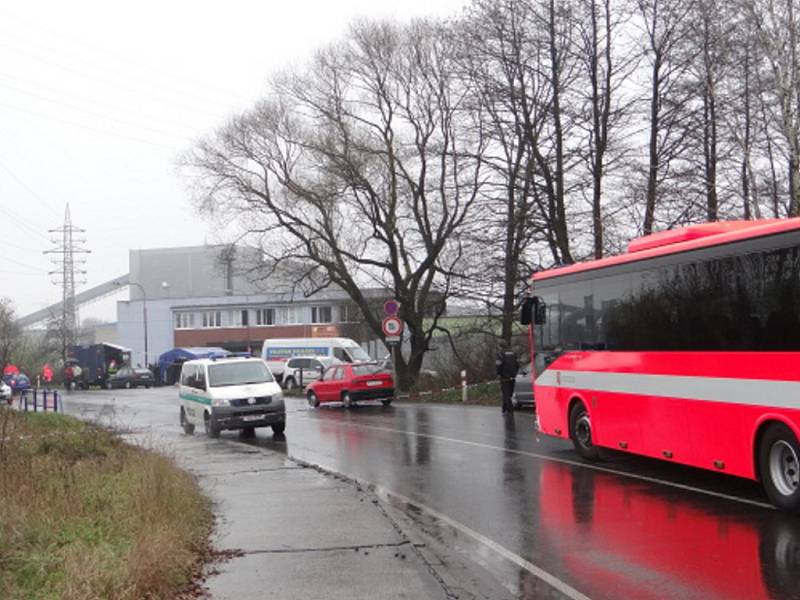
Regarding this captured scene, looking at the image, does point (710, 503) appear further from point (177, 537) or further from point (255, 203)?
point (255, 203)

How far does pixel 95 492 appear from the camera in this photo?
974 centimetres

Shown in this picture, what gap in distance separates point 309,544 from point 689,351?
5.31 meters

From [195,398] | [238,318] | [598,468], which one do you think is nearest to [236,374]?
[195,398]

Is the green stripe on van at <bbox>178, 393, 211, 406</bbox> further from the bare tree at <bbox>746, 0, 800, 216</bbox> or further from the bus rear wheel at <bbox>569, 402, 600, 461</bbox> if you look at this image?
the bare tree at <bbox>746, 0, 800, 216</bbox>

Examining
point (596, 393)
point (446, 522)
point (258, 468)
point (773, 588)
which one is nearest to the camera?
point (773, 588)

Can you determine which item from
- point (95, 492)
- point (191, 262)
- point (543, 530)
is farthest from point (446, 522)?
point (191, 262)

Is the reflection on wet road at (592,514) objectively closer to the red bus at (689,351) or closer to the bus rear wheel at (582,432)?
the bus rear wheel at (582,432)

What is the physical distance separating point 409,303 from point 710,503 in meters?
29.6

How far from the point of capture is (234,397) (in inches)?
813

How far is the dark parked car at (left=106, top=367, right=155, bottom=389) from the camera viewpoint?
209 feet

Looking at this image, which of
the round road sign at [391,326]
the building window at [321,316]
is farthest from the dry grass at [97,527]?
the building window at [321,316]

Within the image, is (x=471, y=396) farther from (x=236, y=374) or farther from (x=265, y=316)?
(x=265, y=316)

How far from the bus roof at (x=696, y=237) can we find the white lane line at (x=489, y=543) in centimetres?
436

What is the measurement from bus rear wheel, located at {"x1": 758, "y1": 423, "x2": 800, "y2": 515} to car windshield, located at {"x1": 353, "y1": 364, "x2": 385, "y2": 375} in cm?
2192
